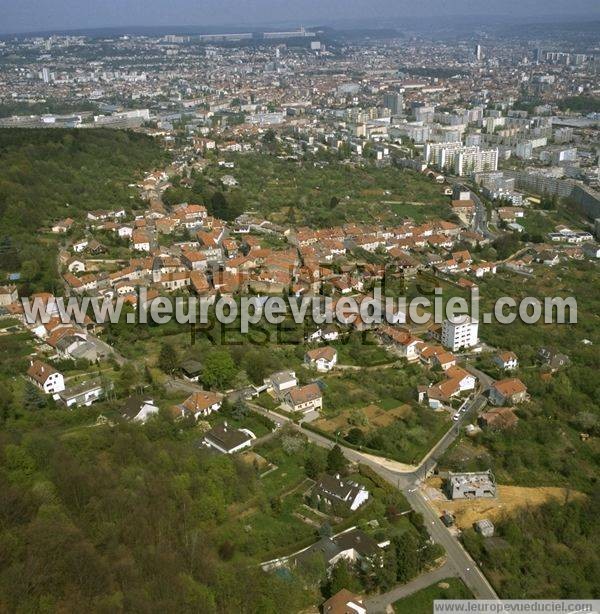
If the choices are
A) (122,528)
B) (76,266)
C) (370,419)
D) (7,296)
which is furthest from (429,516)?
(76,266)

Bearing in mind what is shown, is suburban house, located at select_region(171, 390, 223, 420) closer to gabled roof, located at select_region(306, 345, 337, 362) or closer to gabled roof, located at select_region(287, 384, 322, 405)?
gabled roof, located at select_region(287, 384, 322, 405)

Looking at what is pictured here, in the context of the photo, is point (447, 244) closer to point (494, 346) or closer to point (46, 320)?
point (494, 346)

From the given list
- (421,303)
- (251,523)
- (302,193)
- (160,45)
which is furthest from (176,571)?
(160,45)

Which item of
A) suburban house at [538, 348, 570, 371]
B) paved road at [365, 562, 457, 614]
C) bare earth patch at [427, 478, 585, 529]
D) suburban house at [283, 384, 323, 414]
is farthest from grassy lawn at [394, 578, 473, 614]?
suburban house at [538, 348, 570, 371]

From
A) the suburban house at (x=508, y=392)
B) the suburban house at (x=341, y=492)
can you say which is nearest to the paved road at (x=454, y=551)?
the suburban house at (x=341, y=492)

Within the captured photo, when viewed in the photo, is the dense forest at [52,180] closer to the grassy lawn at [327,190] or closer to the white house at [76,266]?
the white house at [76,266]

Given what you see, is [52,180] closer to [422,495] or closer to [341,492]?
[341,492]
